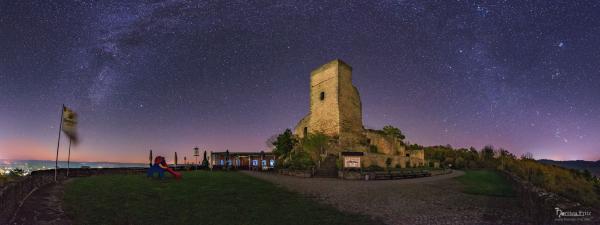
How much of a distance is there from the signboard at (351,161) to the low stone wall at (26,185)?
69.1 ft

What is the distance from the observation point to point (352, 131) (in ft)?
157

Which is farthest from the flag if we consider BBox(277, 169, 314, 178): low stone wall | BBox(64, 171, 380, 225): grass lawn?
BBox(277, 169, 314, 178): low stone wall

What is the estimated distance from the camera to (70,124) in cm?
1703

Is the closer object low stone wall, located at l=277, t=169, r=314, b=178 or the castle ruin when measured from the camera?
low stone wall, located at l=277, t=169, r=314, b=178

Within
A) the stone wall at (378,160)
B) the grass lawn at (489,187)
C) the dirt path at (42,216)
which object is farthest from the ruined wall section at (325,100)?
the dirt path at (42,216)

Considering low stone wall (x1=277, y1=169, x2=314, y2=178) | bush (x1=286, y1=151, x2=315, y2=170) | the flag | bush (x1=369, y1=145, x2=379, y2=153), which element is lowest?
low stone wall (x1=277, y1=169, x2=314, y2=178)

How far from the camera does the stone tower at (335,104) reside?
46.2m

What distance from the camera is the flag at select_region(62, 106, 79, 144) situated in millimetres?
16734

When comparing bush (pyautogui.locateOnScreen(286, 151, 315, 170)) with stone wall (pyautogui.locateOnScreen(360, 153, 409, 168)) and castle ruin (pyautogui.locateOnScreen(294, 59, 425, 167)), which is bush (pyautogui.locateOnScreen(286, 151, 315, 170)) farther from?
castle ruin (pyautogui.locateOnScreen(294, 59, 425, 167))

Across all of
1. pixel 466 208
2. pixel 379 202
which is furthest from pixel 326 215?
pixel 466 208

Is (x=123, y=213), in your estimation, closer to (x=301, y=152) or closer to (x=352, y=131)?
(x=301, y=152)

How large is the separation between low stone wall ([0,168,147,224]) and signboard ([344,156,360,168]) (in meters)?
21.1

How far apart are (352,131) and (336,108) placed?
482 centimetres

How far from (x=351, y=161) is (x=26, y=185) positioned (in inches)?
915
